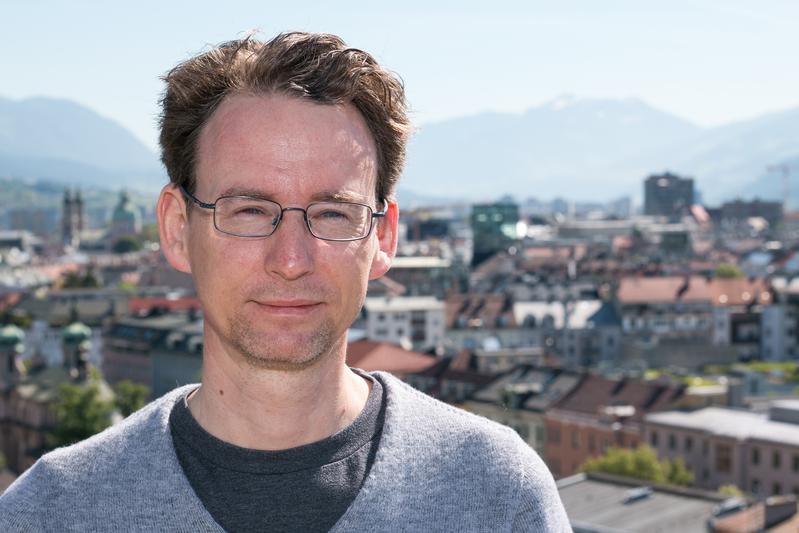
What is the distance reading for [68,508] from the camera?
2.81 meters

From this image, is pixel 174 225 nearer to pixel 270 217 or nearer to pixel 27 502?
pixel 270 217

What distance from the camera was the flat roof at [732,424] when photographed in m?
38.5

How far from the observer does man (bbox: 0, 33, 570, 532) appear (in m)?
2.84

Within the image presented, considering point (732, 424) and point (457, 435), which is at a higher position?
point (457, 435)

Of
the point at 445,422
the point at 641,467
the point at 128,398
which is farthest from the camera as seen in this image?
the point at 128,398

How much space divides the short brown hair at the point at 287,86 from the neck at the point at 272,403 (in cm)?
37

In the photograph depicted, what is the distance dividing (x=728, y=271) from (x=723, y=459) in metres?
67.0

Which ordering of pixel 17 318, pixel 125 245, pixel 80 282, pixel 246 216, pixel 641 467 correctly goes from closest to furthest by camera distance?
pixel 246 216 → pixel 641 467 → pixel 17 318 → pixel 80 282 → pixel 125 245

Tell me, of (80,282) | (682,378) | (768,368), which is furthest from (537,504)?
(80,282)

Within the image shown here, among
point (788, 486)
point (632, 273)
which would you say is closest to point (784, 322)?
point (632, 273)

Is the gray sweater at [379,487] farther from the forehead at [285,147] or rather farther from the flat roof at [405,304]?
the flat roof at [405,304]

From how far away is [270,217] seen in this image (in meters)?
2.91

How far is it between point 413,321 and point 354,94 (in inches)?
2591

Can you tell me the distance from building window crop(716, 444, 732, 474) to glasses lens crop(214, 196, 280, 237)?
3697 cm
